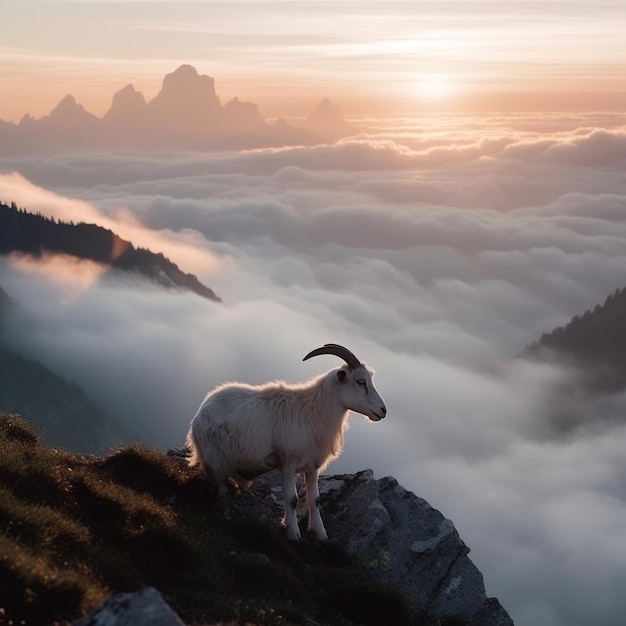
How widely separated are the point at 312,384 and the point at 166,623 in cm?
1106

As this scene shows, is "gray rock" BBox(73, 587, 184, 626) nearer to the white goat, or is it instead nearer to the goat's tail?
the white goat

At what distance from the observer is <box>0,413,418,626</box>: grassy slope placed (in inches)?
388

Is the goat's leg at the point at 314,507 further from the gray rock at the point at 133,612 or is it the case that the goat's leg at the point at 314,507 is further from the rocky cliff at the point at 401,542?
the gray rock at the point at 133,612

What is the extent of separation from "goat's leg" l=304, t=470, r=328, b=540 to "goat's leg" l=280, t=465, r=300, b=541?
372mm

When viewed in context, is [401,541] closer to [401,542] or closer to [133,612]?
[401,542]

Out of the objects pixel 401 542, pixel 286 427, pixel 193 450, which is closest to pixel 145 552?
pixel 193 450

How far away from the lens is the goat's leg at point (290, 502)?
57.6ft

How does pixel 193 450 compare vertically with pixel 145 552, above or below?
above

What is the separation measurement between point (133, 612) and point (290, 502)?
9.70m

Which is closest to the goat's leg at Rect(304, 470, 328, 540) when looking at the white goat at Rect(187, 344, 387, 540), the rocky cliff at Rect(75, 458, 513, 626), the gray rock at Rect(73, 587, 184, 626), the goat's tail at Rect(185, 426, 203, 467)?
the white goat at Rect(187, 344, 387, 540)

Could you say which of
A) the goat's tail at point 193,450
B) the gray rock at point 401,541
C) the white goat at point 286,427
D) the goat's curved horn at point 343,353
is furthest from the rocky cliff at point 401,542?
the goat's curved horn at point 343,353

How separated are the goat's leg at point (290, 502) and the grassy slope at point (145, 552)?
0.36 metres

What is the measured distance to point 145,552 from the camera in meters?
13.5

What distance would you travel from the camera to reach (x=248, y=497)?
60.3 ft
